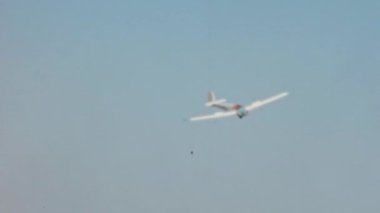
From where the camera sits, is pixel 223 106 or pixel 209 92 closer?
pixel 223 106

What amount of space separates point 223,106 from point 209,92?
13.3m

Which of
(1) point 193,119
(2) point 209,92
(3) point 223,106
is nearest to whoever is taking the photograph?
(1) point 193,119

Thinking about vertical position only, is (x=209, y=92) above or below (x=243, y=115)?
above

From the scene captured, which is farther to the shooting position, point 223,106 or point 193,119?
point 223,106

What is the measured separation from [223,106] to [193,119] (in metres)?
10.1

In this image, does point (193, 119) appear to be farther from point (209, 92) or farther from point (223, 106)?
point (209, 92)

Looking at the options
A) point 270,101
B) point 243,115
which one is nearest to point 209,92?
point 270,101

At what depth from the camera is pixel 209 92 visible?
14862 centimetres

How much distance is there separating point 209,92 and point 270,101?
40.7ft

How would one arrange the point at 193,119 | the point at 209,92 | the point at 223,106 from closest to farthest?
the point at 193,119
the point at 223,106
the point at 209,92

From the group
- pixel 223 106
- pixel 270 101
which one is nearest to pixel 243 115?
pixel 223 106

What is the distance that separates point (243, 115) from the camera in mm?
128125

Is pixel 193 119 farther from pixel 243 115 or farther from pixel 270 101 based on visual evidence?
pixel 270 101

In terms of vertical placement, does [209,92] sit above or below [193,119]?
above
